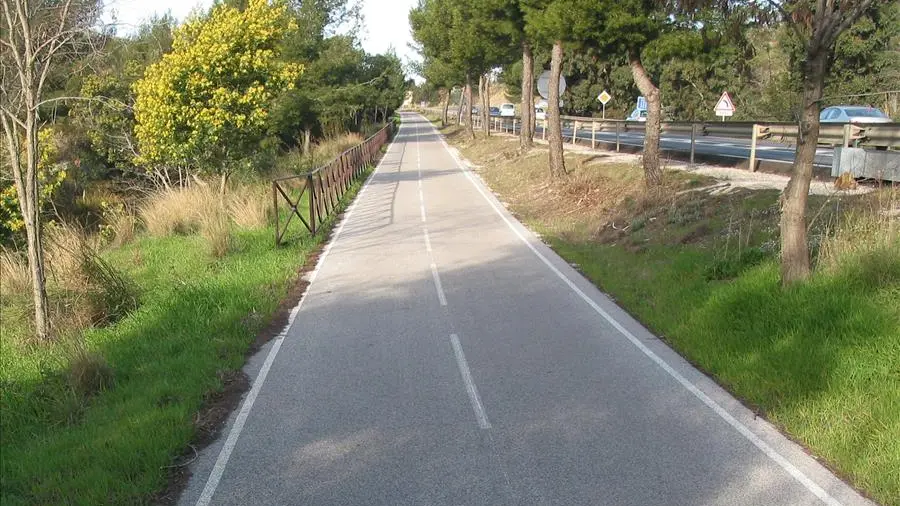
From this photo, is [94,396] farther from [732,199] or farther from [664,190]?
[664,190]

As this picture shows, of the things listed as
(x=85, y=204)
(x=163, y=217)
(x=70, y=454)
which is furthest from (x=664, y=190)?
(x=85, y=204)

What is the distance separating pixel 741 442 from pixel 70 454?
495cm

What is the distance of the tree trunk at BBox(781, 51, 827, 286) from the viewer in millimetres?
7945

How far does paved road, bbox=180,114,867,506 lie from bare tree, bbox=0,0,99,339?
9.76ft

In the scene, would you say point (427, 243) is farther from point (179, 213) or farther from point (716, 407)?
point (716, 407)

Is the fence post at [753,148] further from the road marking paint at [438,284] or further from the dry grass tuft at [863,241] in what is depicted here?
the road marking paint at [438,284]

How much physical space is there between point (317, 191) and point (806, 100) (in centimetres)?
1241

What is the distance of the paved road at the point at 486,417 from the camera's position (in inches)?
193

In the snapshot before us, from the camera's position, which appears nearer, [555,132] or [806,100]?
[806,100]

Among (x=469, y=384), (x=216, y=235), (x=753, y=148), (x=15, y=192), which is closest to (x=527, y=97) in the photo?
(x=753, y=148)

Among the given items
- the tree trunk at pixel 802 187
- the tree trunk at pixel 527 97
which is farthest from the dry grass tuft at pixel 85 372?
the tree trunk at pixel 527 97

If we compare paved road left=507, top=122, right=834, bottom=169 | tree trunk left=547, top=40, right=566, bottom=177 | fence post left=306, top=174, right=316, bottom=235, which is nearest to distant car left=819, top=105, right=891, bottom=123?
paved road left=507, top=122, right=834, bottom=169

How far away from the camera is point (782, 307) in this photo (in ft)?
25.5

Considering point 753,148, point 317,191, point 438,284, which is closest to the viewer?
point 438,284
